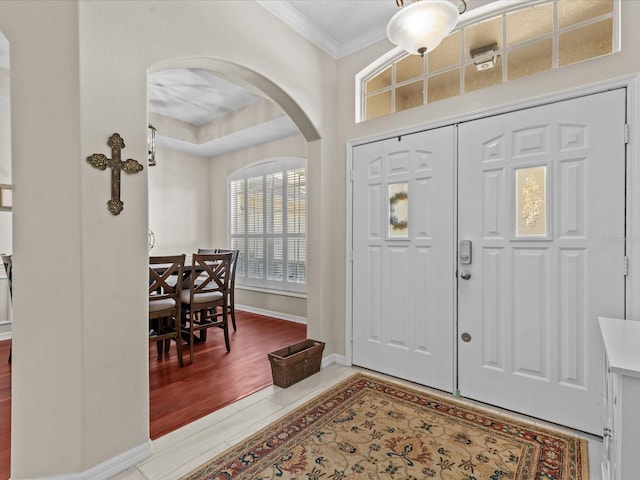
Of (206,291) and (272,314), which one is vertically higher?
(206,291)

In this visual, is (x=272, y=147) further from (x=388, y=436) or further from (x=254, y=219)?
(x=388, y=436)

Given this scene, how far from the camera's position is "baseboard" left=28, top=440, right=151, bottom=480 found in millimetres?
1646

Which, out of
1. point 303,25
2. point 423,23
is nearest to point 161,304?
point 303,25

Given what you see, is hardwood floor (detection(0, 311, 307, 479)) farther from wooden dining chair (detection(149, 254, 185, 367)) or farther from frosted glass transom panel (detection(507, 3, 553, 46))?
frosted glass transom panel (detection(507, 3, 553, 46))

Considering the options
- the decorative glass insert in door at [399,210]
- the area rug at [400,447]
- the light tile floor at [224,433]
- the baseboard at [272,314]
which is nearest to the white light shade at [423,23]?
the decorative glass insert in door at [399,210]

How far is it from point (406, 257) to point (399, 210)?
0.40 m

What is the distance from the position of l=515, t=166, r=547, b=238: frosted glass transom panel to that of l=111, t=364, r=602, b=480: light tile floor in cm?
126

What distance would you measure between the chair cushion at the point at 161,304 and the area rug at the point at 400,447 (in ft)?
5.17

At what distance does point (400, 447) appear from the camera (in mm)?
1964

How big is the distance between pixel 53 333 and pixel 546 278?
111 inches

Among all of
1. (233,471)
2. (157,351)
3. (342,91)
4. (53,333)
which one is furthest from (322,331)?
(342,91)

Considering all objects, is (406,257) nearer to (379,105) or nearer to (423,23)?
(379,105)

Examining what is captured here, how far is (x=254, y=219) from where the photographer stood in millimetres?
5559

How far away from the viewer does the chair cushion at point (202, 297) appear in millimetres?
3449
